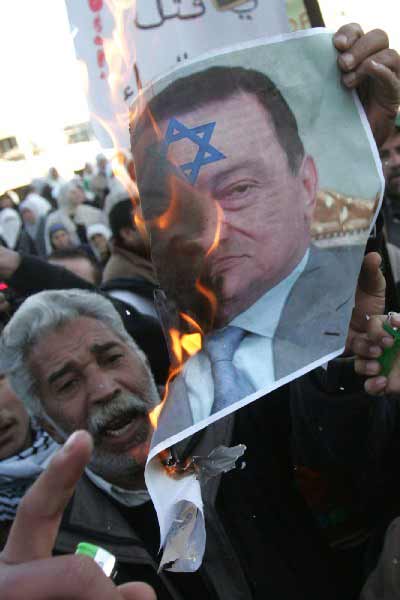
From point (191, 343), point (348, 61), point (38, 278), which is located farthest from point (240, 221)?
point (38, 278)

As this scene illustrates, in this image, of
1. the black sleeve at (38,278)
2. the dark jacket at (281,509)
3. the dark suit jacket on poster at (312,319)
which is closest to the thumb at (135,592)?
the dark suit jacket on poster at (312,319)

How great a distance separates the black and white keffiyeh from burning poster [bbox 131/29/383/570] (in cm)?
99

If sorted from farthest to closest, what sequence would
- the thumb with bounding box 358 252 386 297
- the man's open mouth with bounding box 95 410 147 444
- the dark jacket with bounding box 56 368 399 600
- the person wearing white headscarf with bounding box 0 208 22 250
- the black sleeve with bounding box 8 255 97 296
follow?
1. the person wearing white headscarf with bounding box 0 208 22 250
2. the black sleeve with bounding box 8 255 97 296
3. the man's open mouth with bounding box 95 410 147 444
4. the dark jacket with bounding box 56 368 399 600
5. the thumb with bounding box 358 252 386 297

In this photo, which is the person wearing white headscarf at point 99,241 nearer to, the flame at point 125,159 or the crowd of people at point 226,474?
the crowd of people at point 226,474

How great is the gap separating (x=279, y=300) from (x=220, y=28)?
0.76 meters

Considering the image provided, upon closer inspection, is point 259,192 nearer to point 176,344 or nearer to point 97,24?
point 176,344

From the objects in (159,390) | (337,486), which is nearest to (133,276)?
(159,390)

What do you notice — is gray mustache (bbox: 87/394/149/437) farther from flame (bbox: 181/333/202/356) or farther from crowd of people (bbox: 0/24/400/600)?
flame (bbox: 181/333/202/356)

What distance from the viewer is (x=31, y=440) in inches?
80.4

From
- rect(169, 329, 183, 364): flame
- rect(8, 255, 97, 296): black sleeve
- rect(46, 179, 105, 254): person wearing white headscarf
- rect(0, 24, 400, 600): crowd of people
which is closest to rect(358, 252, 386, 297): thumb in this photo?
rect(0, 24, 400, 600): crowd of people

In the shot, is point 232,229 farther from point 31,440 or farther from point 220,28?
point 31,440

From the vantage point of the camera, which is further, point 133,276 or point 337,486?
point 133,276

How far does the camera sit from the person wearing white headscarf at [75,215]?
5.16 meters

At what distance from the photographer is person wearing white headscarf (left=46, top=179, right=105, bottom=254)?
16.9 feet
